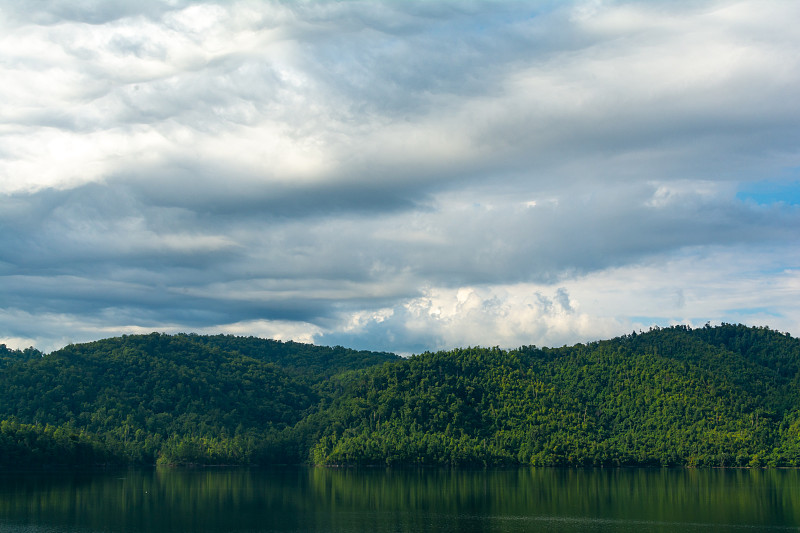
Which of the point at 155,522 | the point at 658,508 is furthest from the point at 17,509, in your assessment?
the point at 658,508

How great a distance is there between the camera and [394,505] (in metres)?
109

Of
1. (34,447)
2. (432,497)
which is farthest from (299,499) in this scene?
(34,447)

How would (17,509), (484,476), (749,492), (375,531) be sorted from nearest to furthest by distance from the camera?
1. (375,531)
2. (17,509)
3. (749,492)
4. (484,476)

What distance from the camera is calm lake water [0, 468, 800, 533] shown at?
3410 inches

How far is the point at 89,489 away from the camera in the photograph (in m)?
131

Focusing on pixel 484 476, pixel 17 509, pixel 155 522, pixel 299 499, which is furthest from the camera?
pixel 484 476

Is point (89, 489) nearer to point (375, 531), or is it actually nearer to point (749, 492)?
point (375, 531)

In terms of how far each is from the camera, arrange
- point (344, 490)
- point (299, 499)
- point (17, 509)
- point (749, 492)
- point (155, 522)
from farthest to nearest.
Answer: point (344, 490) < point (749, 492) < point (299, 499) < point (17, 509) < point (155, 522)

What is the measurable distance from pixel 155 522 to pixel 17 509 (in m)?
20.8

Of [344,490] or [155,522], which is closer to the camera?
[155,522]

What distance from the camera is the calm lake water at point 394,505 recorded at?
284 ft

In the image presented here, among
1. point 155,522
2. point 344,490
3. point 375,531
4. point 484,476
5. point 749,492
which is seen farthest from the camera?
point 484,476

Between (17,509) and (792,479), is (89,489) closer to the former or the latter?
(17,509)

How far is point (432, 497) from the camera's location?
4818 inches
